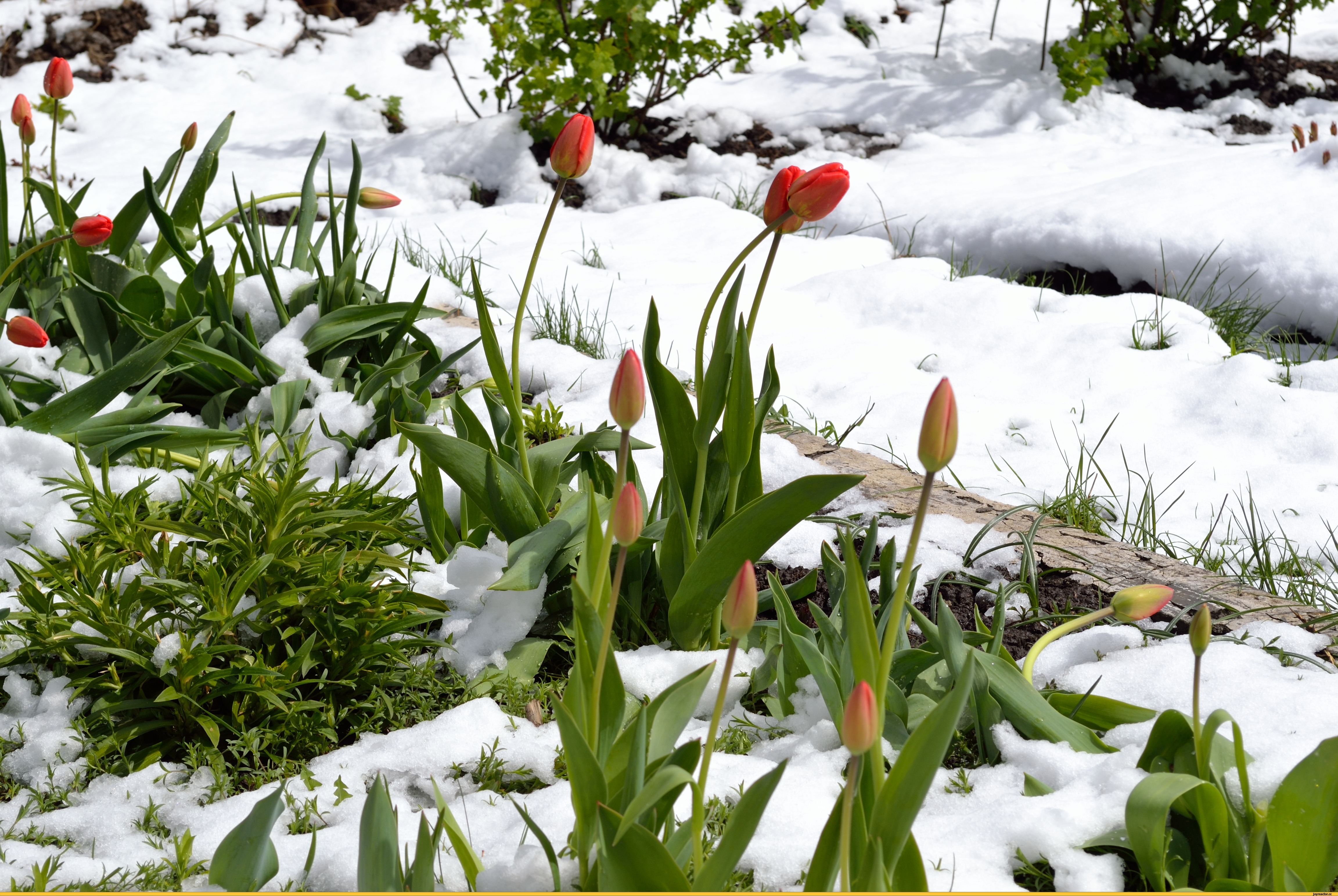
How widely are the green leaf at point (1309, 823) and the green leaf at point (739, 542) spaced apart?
0.51m

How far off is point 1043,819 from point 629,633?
2.18ft

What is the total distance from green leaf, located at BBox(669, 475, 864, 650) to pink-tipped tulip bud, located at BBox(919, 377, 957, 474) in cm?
44

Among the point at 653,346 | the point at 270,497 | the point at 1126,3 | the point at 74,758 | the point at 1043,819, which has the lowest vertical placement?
the point at 74,758

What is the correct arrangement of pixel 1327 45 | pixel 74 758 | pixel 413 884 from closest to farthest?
pixel 413 884
pixel 74 758
pixel 1327 45

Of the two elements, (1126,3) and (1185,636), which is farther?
(1126,3)

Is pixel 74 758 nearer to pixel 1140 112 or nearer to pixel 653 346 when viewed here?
pixel 653 346

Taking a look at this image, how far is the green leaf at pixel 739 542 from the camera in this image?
1223 millimetres

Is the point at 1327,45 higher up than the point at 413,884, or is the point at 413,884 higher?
the point at 1327,45

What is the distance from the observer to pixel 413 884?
2.84 feet

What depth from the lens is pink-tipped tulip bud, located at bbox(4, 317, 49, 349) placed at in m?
1.55

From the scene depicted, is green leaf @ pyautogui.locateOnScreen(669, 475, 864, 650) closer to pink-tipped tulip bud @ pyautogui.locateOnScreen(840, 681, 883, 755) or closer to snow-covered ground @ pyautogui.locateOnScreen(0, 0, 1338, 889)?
snow-covered ground @ pyautogui.locateOnScreen(0, 0, 1338, 889)

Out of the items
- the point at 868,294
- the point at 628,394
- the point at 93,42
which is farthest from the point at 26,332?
the point at 93,42

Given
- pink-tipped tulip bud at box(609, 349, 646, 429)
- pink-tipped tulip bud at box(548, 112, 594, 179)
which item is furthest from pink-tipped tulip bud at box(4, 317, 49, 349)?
pink-tipped tulip bud at box(609, 349, 646, 429)

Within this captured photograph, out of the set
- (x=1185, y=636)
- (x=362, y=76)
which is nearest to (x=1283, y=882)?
(x=1185, y=636)
